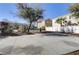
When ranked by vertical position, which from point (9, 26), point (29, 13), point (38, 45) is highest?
point (29, 13)

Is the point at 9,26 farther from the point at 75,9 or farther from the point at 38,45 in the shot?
the point at 75,9

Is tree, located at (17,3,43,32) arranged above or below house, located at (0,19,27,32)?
above

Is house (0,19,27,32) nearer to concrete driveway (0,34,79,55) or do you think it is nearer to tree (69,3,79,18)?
concrete driveway (0,34,79,55)

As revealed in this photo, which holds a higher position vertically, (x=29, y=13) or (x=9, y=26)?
(x=29, y=13)

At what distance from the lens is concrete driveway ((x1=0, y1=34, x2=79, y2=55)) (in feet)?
5.44

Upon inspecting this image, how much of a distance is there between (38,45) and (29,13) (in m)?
0.32

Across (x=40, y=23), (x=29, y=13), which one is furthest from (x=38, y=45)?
(x=29, y=13)

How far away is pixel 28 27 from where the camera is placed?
1.69 meters

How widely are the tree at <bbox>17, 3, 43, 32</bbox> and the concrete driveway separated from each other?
15cm

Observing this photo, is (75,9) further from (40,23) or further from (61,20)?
(40,23)

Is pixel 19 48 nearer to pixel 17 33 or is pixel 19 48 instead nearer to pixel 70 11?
pixel 17 33

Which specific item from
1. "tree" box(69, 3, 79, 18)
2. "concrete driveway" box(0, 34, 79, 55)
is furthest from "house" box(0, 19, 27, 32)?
"tree" box(69, 3, 79, 18)

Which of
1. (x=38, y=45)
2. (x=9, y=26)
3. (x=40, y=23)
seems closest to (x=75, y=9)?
(x=40, y=23)

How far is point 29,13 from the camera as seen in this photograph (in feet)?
5.59
